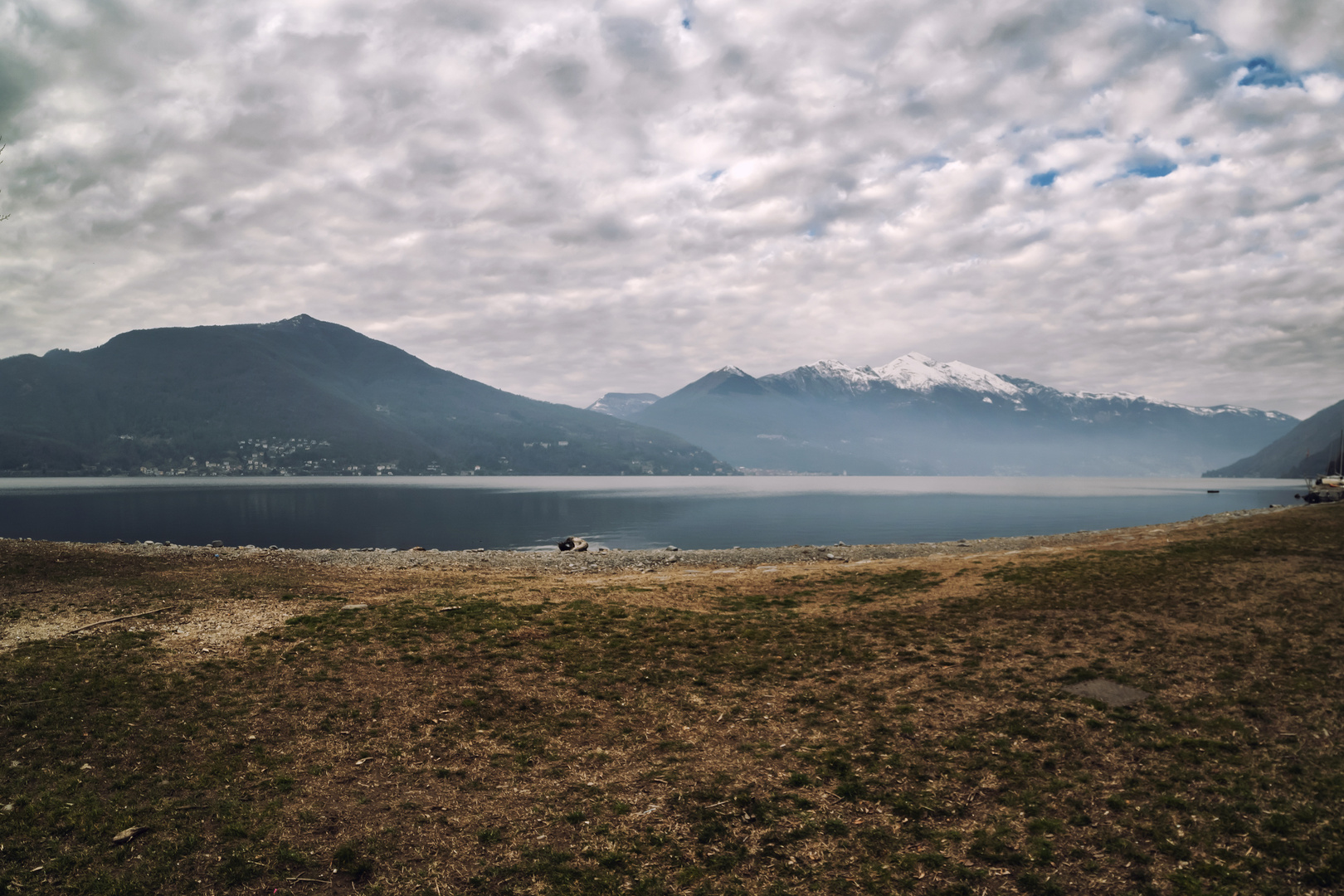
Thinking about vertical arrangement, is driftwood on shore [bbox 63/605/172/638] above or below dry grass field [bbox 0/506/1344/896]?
above

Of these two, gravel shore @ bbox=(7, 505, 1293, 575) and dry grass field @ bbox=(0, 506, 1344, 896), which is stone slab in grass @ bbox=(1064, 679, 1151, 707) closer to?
dry grass field @ bbox=(0, 506, 1344, 896)

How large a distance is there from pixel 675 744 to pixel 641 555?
34036 mm

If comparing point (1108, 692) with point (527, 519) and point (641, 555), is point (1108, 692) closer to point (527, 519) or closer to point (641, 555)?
point (641, 555)

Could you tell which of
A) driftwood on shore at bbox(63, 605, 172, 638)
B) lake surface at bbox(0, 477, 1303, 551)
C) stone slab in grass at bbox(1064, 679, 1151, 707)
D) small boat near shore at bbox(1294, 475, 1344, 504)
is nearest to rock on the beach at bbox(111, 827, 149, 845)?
driftwood on shore at bbox(63, 605, 172, 638)

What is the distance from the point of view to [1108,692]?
14172 mm

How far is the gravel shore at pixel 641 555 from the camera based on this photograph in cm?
3744

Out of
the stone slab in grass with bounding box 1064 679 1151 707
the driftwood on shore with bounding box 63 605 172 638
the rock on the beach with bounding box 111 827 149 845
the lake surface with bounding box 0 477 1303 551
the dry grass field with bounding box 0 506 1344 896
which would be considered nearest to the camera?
the dry grass field with bounding box 0 506 1344 896

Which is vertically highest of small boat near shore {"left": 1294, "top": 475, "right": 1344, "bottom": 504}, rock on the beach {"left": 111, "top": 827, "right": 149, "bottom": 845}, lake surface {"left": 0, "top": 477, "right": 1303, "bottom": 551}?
small boat near shore {"left": 1294, "top": 475, "right": 1344, "bottom": 504}

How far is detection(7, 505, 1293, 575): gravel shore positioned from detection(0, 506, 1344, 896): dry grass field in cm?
1485

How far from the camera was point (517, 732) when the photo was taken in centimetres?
1291

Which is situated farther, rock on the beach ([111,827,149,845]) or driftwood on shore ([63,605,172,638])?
driftwood on shore ([63,605,172,638])

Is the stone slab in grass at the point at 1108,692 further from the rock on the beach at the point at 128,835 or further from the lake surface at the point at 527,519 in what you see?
the lake surface at the point at 527,519

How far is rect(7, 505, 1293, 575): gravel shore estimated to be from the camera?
1474 inches

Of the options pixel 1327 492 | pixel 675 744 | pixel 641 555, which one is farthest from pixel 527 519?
pixel 1327 492
